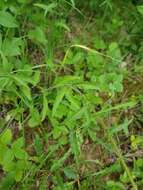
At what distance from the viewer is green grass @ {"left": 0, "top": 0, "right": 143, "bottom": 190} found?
2.14 m

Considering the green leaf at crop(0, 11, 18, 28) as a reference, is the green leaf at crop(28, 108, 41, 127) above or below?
below

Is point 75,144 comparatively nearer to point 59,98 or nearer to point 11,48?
point 59,98

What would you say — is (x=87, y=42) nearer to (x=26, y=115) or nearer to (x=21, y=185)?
(x=26, y=115)

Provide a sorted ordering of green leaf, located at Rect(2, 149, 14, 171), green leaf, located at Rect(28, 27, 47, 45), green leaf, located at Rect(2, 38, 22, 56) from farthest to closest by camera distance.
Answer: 1. green leaf, located at Rect(28, 27, 47, 45)
2. green leaf, located at Rect(2, 38, 22, 56)
3. green leaf, located at Rect(2, 149, 14, 171)

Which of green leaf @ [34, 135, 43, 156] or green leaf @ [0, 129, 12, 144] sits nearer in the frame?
green leaf @ [0, 129, 12, 144]

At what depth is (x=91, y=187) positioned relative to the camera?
2.27m

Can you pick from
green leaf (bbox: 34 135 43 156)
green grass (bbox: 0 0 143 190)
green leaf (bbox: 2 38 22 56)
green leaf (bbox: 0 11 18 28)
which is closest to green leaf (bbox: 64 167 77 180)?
green grass (bbox: 0 0 143 190)

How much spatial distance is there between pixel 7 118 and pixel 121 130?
2.18ft

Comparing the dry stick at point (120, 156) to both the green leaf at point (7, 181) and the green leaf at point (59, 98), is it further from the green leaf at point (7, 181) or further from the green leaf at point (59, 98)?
the green leaf at point (7, 181)

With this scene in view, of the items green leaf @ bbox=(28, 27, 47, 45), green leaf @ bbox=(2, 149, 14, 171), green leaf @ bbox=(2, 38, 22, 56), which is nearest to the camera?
green leaf @ bbox=(2, 149, 14, 171)

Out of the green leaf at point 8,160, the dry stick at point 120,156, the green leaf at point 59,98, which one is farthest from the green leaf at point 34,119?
the dry stick at point 120,156

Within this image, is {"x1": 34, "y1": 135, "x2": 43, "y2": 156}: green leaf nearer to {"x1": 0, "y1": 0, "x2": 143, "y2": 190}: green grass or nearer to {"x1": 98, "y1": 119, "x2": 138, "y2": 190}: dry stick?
{"x1": 0, "y1": 0, "x2": 143, "y2": 190}: green grass

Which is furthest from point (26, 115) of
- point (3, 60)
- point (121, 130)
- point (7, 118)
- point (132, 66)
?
point (132, 66)

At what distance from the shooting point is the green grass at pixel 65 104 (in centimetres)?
214
